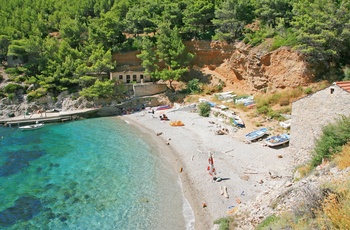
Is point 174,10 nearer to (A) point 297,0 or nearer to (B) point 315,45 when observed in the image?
(A) point 297,0

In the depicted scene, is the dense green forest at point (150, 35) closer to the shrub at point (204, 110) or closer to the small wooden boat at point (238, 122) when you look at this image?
the shrub at point (204, 110)

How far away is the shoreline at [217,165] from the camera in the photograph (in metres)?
18.1

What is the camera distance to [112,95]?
43250 mm

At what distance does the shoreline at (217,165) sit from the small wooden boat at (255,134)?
0.75 meters

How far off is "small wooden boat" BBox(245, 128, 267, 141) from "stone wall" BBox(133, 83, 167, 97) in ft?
65.6

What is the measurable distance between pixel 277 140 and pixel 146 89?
2353cm

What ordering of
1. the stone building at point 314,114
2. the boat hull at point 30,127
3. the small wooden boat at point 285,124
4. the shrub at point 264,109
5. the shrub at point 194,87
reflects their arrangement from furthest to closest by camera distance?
1. the shrub at point 194,87
2. the boat hull at point 30,127
3. the shrub at point 264,109
4. the small wooden boat at point 285,124
5. the stone building at point 314,114

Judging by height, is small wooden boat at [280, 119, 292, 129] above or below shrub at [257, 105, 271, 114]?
below

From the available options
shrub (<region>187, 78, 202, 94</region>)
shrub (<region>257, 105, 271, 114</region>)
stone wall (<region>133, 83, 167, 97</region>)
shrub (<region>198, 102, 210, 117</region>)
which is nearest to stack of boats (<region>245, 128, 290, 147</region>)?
shrub (<region>257, 105, 271, 114</region>)

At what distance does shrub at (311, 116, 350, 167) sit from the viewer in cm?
1266

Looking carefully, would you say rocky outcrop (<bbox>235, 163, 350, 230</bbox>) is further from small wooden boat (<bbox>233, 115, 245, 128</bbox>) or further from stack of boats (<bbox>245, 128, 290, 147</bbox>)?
small wooden boat (<bbox>233, 115, 245, 128</bbox>)

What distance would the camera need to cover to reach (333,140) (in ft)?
42.7

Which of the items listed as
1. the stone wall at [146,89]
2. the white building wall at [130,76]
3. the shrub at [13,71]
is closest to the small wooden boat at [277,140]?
the stone wall at [146,89]

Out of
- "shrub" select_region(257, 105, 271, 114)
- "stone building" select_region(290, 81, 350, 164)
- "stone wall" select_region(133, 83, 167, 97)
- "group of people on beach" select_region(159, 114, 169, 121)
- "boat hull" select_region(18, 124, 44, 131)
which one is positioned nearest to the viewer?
"stone building" select_region(290, 81, 350, 164)
